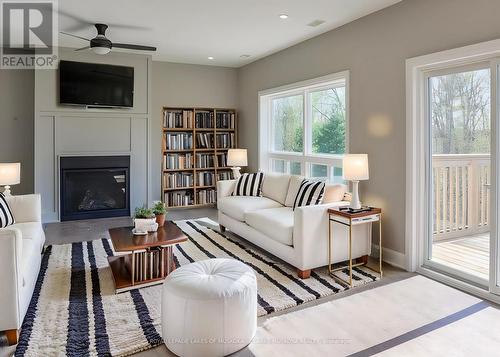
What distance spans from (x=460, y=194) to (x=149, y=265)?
9.61 ft

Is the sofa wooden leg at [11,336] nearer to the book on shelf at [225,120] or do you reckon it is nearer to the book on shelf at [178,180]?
the book on shelf at [178,180]

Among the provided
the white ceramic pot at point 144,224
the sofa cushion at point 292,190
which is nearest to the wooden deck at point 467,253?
the sofa cushion at point 292,190

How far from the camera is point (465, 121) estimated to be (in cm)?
310

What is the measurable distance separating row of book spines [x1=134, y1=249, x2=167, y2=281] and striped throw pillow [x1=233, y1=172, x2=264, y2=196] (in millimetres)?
2023

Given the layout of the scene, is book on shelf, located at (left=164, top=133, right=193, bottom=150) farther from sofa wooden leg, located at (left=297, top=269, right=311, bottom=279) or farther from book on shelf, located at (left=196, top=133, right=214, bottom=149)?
sofa wooden leg, located at (left=297, top=269, right=311, bottom=279)

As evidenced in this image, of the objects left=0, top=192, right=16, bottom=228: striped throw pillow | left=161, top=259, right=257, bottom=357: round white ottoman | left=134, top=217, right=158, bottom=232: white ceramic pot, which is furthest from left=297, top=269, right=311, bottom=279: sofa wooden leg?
left=0, top=192, right=16, bottom=228: striped throw pillow

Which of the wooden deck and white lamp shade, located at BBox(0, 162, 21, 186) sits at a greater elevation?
white lamp shade, located at BBox(0, 162, 21, 186)

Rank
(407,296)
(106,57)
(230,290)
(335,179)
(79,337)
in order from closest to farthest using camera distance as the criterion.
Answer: (230,290) < (79,337) < (407,296) < (335,179) < (106,57)

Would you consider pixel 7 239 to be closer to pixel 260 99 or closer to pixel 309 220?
pixel 309 220

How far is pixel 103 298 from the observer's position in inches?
111

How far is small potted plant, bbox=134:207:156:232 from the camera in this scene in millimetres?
3252

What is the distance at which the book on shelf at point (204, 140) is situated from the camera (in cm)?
664

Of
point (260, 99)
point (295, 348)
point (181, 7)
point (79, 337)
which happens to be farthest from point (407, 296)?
point (260, 99)

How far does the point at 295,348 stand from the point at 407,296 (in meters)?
1.25
